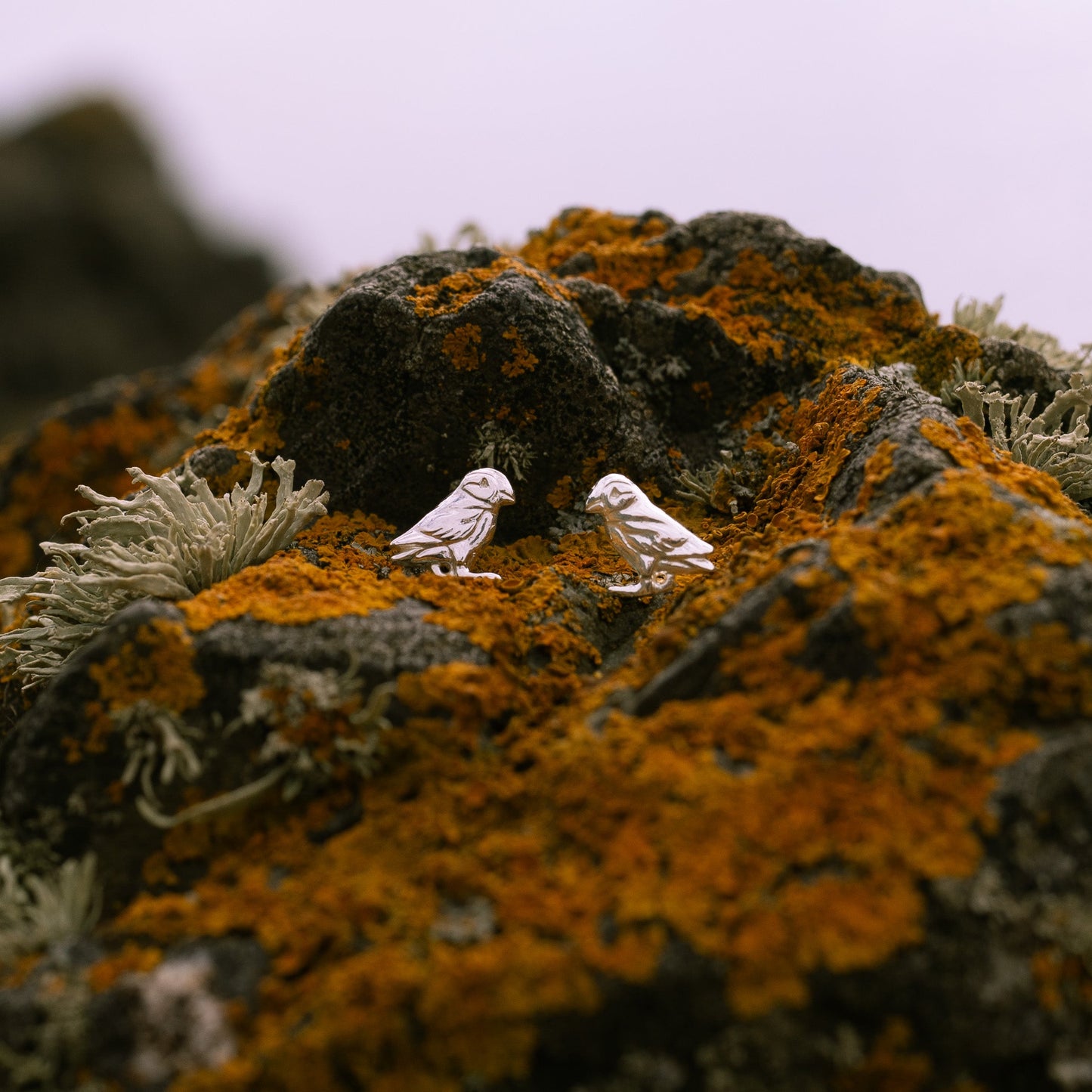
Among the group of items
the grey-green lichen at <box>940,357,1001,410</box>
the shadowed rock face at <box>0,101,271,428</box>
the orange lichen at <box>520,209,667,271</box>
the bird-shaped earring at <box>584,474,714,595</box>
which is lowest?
the shadowed rock face at <box>0,101,271,428</box>

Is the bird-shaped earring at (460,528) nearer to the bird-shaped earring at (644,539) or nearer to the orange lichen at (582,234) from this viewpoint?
the bird-shaped earring at (644,539)

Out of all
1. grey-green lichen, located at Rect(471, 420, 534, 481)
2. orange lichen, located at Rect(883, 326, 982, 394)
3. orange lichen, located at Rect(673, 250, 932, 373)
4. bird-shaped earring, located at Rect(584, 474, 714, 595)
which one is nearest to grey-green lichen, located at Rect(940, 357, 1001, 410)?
orange lichen, located at Rect(883, 326, 982, 394)

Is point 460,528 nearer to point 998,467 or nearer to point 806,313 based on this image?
point 998,467

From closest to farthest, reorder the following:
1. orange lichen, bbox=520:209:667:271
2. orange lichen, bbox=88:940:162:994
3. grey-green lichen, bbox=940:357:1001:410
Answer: orange lichen, bbox=88:940:162:994, grey-green lichen, bbox=940:357:1001:410, orange lichen, bbox=520:209:667:271

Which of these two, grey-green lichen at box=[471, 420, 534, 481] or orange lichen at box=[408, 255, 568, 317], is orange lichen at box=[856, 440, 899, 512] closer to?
grey-green lichen at box=[471, 420, 534, 481]

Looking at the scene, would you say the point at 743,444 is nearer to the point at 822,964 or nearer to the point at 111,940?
the point at 822,964

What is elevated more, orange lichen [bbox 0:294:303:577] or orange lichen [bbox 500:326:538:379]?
orange lichen [bbox 500:326:538:379]

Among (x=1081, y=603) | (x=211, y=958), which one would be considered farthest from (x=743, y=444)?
(x=211, y=958)
